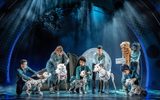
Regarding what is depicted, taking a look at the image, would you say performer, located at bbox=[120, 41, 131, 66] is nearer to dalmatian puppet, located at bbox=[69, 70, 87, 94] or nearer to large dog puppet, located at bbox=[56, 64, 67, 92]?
dalmatian puppet, located at bbox=[69, 70, 87, 94]

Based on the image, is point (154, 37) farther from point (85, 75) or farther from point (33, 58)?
point (33, 58)

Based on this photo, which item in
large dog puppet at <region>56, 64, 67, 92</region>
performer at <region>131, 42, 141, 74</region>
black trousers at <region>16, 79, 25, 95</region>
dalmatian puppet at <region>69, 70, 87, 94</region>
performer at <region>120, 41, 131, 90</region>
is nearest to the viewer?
black trousers at <region>16, 79, 25, 95</region>

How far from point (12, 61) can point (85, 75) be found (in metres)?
3.22

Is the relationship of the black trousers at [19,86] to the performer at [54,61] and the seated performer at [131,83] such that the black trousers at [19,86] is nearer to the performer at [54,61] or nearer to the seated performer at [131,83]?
the performer at [54,61]

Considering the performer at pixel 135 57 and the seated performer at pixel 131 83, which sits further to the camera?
the performer at pixel 135 57

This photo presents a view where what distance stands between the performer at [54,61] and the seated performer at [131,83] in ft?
7.33

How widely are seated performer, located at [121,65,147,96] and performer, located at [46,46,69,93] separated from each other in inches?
88.0

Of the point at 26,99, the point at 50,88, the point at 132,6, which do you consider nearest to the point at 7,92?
the point at 50,88

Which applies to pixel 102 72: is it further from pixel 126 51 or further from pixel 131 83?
pixel 126 51

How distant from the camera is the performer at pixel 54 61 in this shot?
1241cm

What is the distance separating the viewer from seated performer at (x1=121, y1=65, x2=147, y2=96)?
11.8 m

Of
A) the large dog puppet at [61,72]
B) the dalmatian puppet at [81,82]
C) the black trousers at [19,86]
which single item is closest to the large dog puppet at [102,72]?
the dalmatian puppet at [81,82]

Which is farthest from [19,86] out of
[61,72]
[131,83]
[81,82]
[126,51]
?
[126,51]

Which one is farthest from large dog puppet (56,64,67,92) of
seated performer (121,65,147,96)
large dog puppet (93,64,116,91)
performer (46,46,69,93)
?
seated performer (121,65,147,96)
